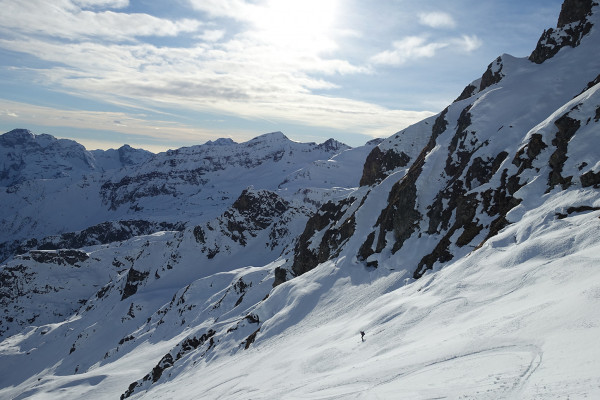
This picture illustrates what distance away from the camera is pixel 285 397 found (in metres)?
17.8

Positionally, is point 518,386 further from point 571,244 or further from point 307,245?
point 307,245

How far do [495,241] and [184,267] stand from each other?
104621mm

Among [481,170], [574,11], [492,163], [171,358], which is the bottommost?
[171,358]

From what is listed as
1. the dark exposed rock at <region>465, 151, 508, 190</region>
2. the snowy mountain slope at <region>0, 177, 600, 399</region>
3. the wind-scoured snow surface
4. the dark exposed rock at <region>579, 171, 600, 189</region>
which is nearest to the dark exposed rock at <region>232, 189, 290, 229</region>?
the wind-scoured snow surface

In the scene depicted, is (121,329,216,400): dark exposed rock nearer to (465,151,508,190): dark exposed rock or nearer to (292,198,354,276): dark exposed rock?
(292,198,354,276): dark exposed rock

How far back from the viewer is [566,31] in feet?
153

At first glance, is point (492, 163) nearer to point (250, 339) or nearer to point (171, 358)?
point (250, 339)

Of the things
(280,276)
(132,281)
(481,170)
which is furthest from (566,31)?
(132,281)

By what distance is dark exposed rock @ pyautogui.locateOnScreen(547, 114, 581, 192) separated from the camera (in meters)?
25.4

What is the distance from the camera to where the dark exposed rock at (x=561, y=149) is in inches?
999

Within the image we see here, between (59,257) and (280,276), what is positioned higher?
(280,276)

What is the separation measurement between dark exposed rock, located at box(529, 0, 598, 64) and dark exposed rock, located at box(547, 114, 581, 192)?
81.5ft

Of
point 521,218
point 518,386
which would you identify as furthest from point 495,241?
point 518,386

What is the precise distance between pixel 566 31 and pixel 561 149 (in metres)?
30.1
